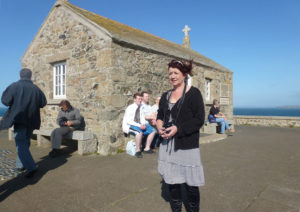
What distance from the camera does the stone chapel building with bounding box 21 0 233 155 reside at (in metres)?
5.91

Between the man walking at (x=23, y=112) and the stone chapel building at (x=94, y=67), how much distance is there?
2.16 meters

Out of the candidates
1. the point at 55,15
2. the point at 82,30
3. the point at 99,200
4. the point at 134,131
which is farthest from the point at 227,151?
the point at 55,15

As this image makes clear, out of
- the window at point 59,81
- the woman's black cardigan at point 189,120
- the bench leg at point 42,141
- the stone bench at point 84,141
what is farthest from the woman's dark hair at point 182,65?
the window at point 59,81

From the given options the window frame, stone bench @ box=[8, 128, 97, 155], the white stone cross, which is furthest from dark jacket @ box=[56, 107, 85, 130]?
the white stone cross

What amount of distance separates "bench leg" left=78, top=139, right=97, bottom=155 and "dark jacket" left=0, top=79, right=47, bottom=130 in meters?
1.86

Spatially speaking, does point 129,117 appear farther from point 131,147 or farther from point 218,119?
point 218,119

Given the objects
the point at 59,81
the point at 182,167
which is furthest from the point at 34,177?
the point at 59,81

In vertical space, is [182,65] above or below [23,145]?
above

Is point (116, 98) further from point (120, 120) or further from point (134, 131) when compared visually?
point (134, 131)

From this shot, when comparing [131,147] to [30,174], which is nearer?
[30,174]

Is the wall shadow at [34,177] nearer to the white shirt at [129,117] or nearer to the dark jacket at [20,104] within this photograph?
the dark jacket at [20,104]

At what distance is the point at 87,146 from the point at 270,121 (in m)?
12.7

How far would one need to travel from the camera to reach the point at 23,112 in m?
3.72

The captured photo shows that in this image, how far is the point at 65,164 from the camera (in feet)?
15.9
